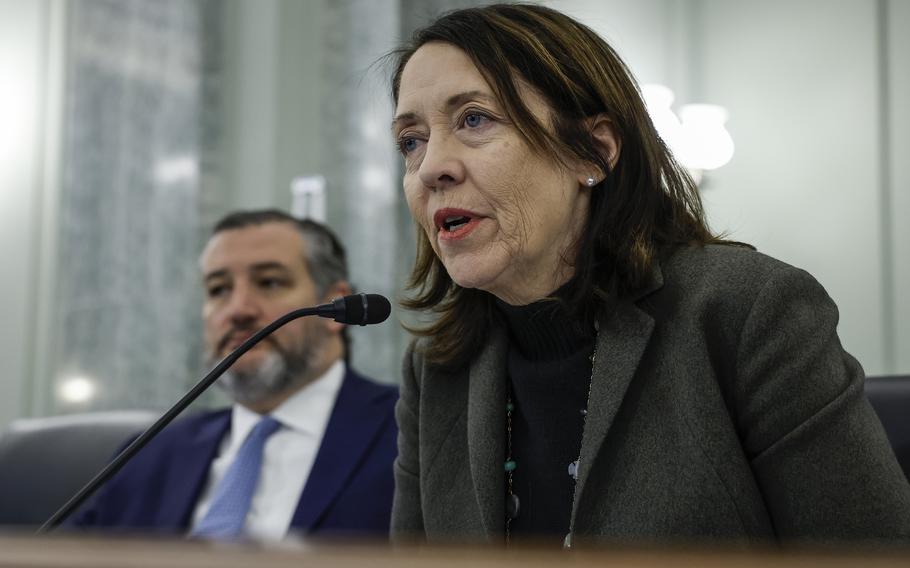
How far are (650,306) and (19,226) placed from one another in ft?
12.1

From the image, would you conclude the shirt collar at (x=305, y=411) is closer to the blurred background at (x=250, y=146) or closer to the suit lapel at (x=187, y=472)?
the suit lapel at (x=187, y=472)

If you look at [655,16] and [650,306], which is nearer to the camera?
[650,306]

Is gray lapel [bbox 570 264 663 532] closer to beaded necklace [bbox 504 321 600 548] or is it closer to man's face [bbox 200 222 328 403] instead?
beaded necklace [bbox 504 321 600 548]

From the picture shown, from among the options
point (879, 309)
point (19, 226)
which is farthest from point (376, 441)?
point (19, 226)

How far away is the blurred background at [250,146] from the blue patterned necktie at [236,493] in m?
1.51

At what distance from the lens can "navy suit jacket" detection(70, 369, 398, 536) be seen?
207cm

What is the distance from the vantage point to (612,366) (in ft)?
4.15

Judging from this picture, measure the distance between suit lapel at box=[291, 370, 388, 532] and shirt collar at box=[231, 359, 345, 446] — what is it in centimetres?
5

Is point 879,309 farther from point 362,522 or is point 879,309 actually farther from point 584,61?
point 584,61

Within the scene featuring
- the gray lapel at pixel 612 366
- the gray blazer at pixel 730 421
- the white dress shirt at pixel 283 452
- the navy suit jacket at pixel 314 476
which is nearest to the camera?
the gray blazer at pixel 730 421

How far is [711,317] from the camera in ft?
4.07

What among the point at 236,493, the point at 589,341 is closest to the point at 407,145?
the point at 589,341

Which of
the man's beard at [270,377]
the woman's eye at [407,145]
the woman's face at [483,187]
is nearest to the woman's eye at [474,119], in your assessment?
the woman's face at [483,187]

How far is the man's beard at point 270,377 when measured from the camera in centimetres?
239
